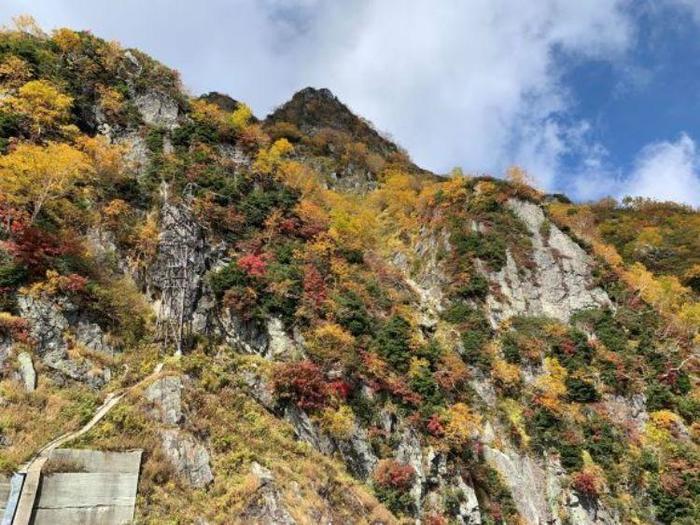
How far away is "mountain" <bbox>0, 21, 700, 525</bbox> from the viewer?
18016 mm

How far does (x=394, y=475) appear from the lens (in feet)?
75.4

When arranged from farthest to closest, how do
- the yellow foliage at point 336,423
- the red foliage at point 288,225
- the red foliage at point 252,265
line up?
the red foliage at point 288,225 → the red foliage at point 252,265 → the yellow foliage at point 336,423

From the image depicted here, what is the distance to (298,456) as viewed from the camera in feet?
70.7

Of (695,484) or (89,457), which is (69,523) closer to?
(89,457)

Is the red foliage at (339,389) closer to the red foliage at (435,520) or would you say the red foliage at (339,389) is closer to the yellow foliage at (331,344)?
the yellow foliage at (331,344)

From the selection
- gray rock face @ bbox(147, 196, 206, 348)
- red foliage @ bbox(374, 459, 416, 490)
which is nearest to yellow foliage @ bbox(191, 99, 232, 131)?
gray rock face @ bbox(147, 196, 206, 348)

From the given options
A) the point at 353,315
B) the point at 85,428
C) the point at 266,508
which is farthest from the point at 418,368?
the point at 85,428

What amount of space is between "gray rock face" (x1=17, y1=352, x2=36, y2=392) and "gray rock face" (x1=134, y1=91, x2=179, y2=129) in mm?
24075

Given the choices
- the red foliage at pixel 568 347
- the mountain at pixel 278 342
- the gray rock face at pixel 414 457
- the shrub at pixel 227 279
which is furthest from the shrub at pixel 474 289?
the shrub at pixel 227 279

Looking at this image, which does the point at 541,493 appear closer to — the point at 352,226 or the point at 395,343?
the point at 395,343

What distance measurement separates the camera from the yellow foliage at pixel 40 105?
30297mm

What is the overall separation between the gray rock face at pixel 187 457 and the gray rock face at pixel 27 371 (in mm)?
5406

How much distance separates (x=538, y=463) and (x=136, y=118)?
120ft

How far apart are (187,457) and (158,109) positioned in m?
30.7
